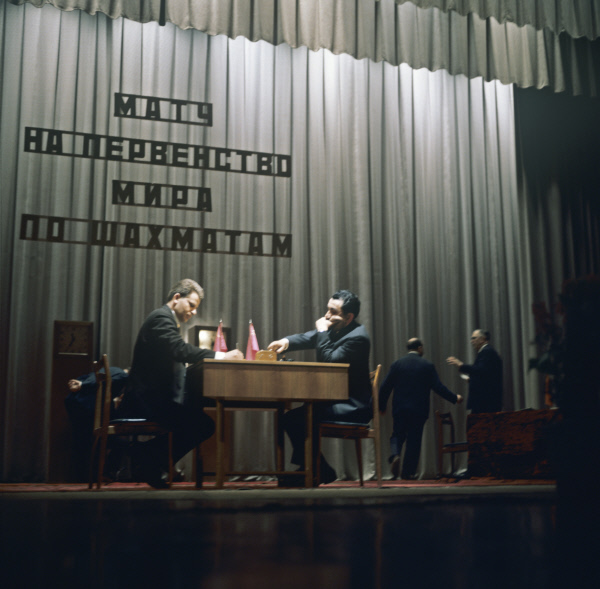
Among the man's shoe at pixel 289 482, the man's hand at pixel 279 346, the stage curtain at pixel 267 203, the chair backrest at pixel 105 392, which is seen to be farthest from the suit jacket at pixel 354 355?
the stage curtain at pixel 267 203

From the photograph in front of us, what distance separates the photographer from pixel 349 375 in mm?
4250

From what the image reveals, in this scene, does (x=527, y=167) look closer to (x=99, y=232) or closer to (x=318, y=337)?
(x=318, y=337)

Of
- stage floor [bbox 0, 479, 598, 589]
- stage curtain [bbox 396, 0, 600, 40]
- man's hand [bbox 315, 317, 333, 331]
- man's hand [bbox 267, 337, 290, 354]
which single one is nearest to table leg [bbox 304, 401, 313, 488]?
man's hand [bbox 267, 337, 290, 354]

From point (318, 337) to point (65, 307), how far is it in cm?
227

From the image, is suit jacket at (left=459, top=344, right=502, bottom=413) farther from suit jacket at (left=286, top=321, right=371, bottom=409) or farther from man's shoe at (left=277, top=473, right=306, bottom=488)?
man's shoe at (left=277, top=473, right=306, bottom=488)

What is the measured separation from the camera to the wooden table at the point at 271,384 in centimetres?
367

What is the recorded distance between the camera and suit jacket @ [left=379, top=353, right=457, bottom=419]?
17.2 ft

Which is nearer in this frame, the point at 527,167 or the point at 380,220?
the point at 380,220

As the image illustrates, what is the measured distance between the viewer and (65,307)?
228 inches

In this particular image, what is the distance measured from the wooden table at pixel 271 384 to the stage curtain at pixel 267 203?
227 cm

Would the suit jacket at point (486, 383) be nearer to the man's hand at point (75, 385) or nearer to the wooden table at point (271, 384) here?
the wooden table at point (271, 384)

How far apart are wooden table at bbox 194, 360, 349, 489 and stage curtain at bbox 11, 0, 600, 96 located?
3.14 m

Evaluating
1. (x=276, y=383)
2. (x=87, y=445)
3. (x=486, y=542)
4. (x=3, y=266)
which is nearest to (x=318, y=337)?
(x=276, y=383)

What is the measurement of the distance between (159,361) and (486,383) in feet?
8.94
